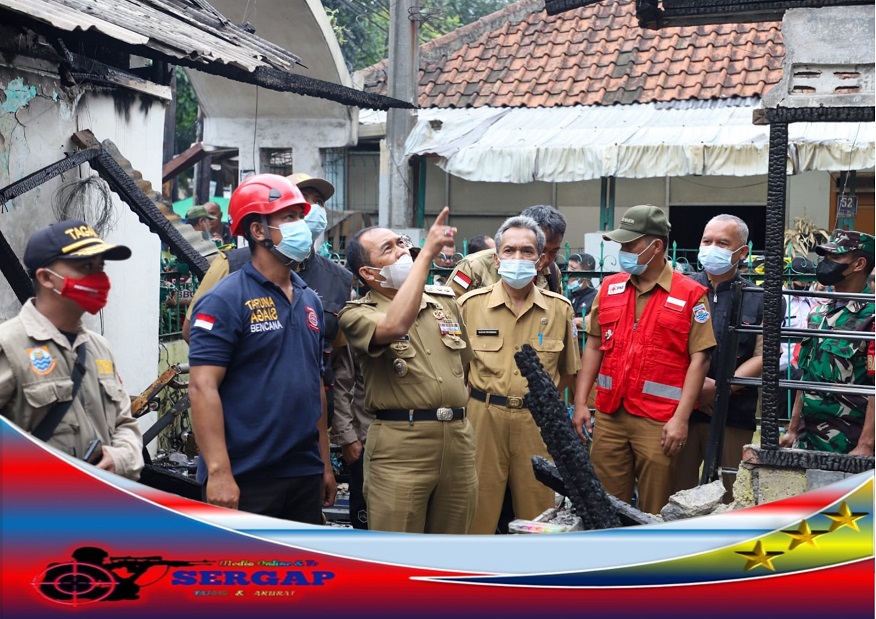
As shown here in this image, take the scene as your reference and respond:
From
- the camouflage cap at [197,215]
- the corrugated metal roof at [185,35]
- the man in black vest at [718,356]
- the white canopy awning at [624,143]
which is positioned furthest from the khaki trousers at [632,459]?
the camouflage cap at [197,215]

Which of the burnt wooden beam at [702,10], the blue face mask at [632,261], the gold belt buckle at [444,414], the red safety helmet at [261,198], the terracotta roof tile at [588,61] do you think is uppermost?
the terracotta roof tile at [588,61]

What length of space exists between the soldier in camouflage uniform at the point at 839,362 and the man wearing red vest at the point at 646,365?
49cm

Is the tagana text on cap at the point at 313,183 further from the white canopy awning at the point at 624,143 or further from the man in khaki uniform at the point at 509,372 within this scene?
the white canopy awning at the point at 624,143

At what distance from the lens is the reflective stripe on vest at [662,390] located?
4930 millimetres

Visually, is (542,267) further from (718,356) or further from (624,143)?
(624,143)

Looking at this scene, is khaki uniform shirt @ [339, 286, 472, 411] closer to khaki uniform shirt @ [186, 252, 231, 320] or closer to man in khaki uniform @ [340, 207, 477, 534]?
man in khaki uniform @ [340, 207, 477, 534]

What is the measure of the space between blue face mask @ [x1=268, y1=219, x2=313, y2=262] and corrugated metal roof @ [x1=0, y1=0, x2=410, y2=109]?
83.8 inches

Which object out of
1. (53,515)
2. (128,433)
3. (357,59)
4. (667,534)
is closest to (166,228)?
(128,433)

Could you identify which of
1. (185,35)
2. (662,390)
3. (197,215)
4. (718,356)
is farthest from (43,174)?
(197,215)

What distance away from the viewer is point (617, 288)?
513cm

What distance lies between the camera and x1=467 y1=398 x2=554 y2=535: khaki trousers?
5000 mm

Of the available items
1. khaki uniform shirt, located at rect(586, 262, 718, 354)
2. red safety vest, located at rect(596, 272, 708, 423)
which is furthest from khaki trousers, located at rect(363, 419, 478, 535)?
khaki uniform shirt, located at rect(586, 262, 718, 354)

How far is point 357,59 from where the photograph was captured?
2231cm

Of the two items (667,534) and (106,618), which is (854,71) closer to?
(667,534)
